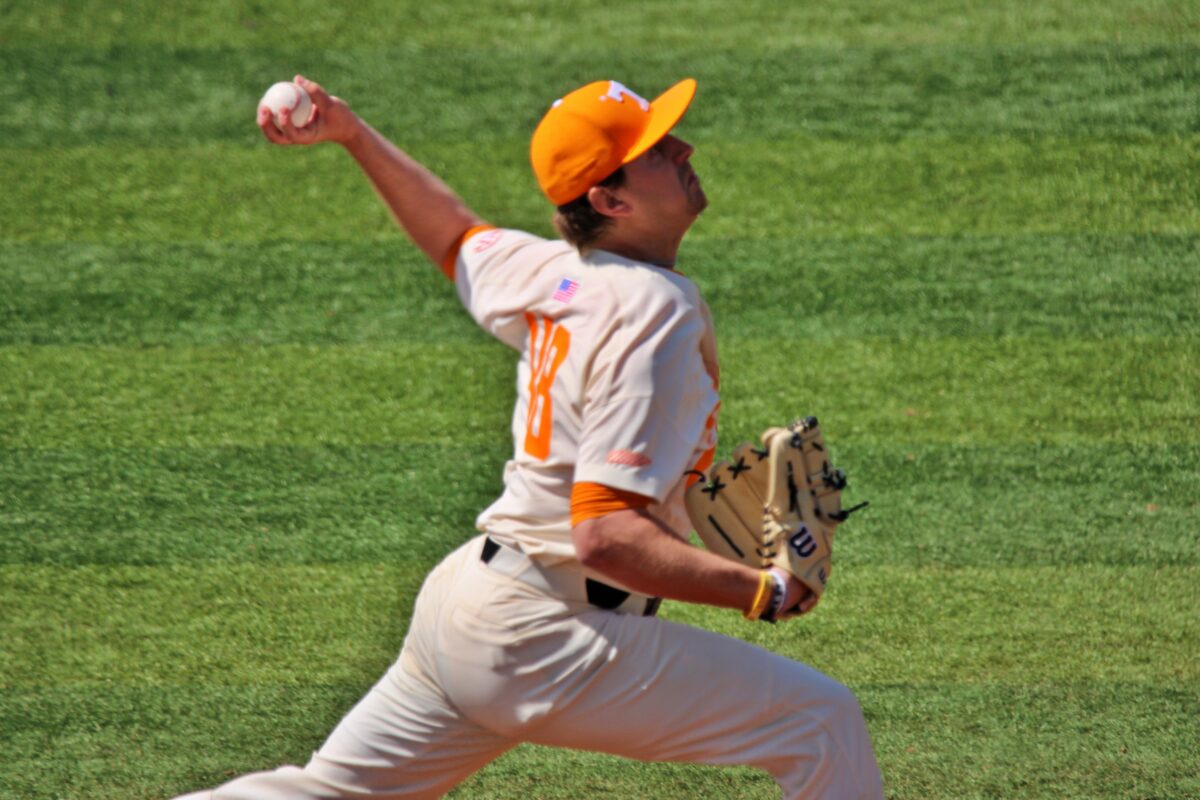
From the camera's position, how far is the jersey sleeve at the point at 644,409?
284cm

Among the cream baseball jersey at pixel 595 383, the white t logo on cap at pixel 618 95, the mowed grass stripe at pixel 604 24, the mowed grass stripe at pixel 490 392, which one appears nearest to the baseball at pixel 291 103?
the cream baseball jersey at pixel 595 383

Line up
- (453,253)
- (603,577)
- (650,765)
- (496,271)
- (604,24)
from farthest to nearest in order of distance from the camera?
1. (604,24)
2. (650,765)
3. (453,253)
4. (496,271)
5. (603,577)

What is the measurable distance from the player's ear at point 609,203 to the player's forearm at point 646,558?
0.64 meters

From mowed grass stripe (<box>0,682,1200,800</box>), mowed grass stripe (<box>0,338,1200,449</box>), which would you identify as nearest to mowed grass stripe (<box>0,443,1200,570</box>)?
mowed grass stripe (<box>0,338,1200,449</box>)

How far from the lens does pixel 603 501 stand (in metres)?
2.84

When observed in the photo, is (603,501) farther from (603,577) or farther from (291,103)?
(291,103)

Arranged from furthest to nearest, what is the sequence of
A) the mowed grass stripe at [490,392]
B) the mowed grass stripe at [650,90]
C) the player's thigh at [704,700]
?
the mowed grass stripe at [650,90] < the mowed grass stripe at [490,392] < the player's thigh at [704,700]

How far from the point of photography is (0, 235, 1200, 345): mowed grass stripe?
7102 mm

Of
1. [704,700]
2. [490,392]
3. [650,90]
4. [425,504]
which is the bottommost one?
[425,504]

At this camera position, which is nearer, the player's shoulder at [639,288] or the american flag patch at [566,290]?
the player's shoulder at [639,288]

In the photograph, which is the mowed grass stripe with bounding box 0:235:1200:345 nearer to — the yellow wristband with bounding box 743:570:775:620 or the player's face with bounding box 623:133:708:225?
the player's face with bounding box 623:133:708:225

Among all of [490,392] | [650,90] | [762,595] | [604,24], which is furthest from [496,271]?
[604,24]

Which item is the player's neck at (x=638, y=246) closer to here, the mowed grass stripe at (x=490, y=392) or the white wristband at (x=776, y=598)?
the white wristband at (x=776, y=598)

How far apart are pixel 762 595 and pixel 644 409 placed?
0.42 m
